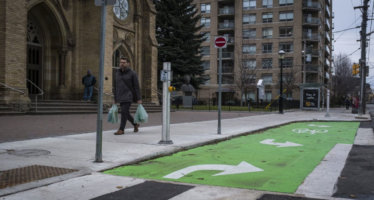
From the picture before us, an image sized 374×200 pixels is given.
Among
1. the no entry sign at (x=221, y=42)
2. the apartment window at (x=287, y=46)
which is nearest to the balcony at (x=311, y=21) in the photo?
the apartment window at (x=287, y=46)

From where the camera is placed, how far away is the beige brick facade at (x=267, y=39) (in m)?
65.3

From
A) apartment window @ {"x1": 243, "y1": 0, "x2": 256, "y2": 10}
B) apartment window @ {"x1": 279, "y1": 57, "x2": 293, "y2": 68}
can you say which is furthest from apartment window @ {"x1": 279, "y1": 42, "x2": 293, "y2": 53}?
apartment window @ {"x1": 243, "y1": 0, "x2": 256, "y2": 10}

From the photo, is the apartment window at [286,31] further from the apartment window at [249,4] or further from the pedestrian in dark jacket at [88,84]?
the pedestrian in dark jacket at [88,84]

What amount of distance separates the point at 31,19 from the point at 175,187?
797 inches

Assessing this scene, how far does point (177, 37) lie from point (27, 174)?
36236 millimetres

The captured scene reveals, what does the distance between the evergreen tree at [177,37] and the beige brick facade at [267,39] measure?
24.8 meters

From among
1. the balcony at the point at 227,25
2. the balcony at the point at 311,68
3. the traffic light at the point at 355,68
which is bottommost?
the traffic light at the point at 355,68

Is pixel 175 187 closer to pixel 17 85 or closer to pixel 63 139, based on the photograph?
pixel 63 139

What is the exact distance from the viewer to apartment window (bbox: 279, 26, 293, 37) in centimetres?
6559

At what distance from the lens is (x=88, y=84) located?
2159 cm

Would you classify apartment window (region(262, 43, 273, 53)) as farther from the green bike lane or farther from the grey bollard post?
the grey bollard post

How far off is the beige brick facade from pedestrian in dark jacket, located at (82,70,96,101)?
44721mm

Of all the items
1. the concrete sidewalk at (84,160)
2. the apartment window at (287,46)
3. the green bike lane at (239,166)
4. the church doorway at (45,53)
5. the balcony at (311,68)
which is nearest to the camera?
the concrete sidewalk at (84,160)

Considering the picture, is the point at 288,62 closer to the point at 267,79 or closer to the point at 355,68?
the point at 267,79
